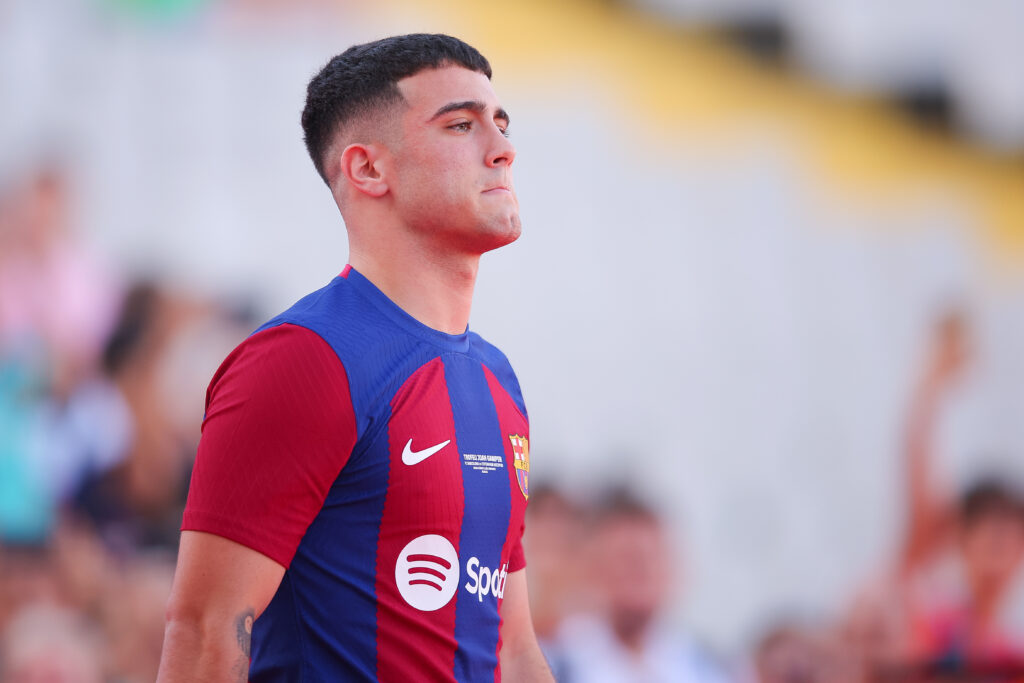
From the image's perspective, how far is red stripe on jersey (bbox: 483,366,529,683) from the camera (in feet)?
6.89

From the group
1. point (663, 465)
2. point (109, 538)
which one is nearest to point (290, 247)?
point (109, 538)

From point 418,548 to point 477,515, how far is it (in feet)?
0.46

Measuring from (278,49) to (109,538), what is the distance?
2790mm

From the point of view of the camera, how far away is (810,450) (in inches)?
285

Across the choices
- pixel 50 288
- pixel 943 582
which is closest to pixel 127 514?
pixel 50 288

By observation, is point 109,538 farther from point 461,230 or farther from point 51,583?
point 461,230

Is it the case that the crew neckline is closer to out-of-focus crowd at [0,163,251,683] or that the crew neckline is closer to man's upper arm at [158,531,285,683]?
man's upper arm at [158,531,285,683]

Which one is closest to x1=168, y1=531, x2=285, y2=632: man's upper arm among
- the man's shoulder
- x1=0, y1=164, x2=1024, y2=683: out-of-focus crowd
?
the man's shoulder

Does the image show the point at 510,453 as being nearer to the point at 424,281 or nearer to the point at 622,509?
the point at 424,281

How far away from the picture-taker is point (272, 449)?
1742 mm

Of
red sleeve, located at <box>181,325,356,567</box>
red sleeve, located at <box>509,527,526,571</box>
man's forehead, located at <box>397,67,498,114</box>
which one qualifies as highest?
man's forehead, located at <box>397,67,498,114</box>

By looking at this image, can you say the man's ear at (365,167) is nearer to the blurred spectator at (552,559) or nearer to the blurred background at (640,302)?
the blurred background at (640,302)

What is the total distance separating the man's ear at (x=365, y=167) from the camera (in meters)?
2.15

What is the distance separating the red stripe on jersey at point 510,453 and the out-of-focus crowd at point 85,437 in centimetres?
375
